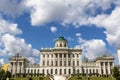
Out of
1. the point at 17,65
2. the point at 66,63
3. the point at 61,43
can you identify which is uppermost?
the point at 61,43

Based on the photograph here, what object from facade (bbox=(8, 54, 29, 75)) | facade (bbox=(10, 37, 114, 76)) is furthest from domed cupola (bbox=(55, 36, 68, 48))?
facade (bbox=(8, 54, 29, 75))

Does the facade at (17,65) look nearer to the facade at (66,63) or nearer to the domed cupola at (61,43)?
the facade at (66,63)

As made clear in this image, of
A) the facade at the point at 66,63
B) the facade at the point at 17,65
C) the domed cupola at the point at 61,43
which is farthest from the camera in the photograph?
the domed cupola at the point at 61,43

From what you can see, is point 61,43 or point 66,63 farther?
point 61,43

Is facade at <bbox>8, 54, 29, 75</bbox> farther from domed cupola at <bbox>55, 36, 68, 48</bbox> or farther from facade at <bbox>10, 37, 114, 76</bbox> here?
domed cupola at <bbox>55, 36, 68, 48</bbox>

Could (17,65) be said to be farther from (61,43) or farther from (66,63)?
(61,43)

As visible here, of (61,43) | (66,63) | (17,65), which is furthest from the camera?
(61,43)

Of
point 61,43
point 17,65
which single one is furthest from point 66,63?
point 17,65

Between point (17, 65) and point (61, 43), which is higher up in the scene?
point (61, 43)

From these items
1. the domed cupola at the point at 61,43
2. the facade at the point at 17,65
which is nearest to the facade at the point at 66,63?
the domed cupola at the point at 61,43

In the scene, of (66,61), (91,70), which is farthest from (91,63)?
(66,61)

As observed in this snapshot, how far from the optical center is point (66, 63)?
431 ft

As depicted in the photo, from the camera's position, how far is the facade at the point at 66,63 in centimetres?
12938

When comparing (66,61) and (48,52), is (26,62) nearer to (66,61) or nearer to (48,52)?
(48,52)
